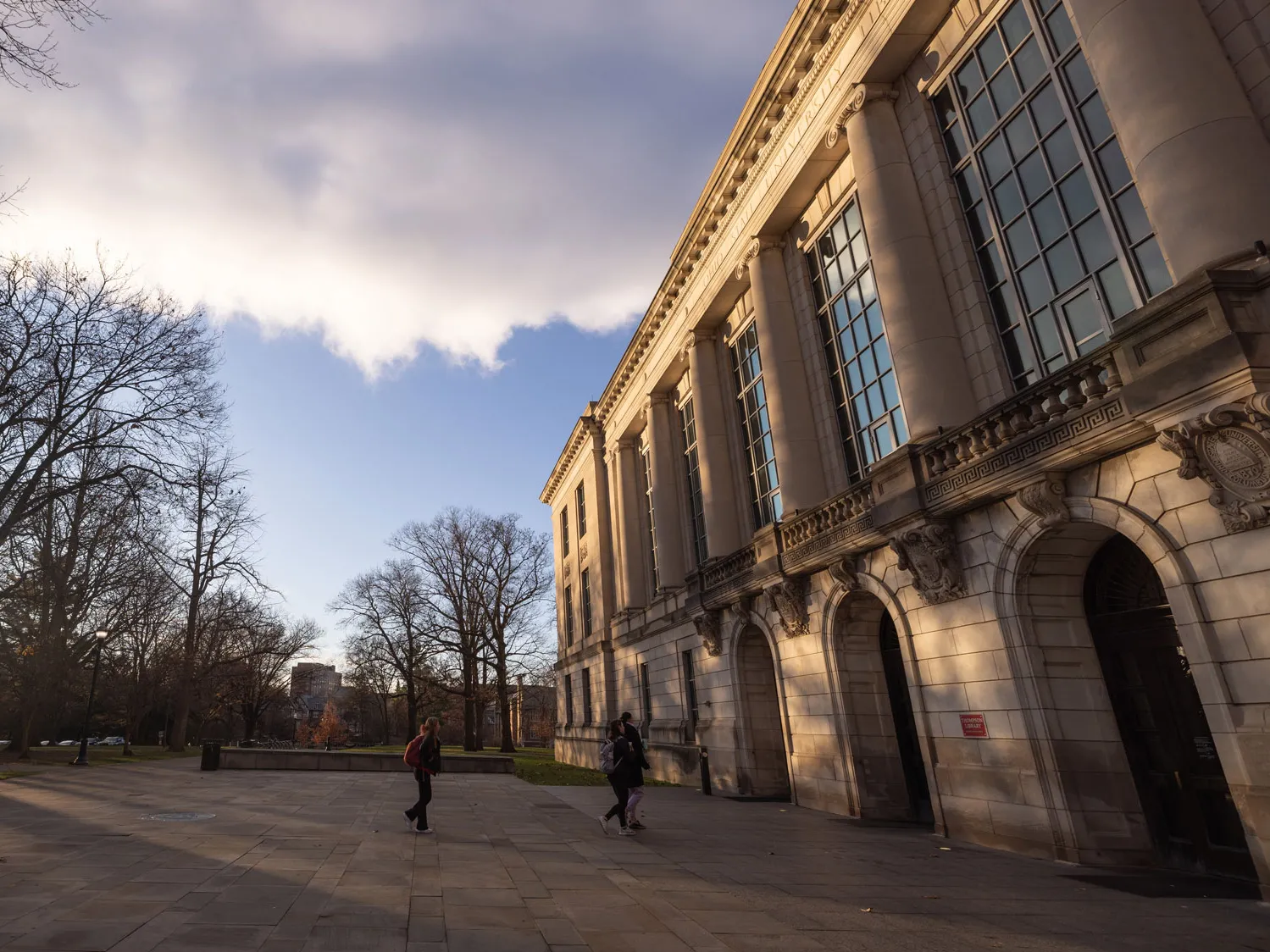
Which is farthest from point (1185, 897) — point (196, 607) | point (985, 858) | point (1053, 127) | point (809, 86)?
point (196, 607)

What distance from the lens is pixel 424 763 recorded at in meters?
11.5

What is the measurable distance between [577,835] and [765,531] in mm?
8868

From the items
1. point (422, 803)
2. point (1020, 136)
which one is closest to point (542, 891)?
point (422, 803)

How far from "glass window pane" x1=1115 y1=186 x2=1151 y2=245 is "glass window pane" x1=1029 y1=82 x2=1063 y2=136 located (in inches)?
77.2

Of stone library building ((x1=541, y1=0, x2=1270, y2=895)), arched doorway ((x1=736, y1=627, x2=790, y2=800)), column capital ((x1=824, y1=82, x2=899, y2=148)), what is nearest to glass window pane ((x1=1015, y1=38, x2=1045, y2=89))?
stone library building ((x1=541, y1=0, x2=1270, y2=895))

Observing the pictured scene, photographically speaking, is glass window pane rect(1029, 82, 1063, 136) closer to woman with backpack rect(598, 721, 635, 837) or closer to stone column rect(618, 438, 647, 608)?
woman with backpack rect(598, 721, 635, 837)

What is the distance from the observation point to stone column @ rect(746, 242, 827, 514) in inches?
680

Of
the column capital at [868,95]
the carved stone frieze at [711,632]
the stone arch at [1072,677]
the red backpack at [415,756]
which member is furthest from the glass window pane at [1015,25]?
the red backpack at [415,756]

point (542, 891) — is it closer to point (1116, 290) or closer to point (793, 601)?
point (793, 601)

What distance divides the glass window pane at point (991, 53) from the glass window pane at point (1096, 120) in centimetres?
247

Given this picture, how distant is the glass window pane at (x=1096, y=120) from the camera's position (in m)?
10.1

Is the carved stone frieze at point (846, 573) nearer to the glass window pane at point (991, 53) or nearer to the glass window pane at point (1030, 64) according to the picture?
the glass window pane at point (1030, 64)

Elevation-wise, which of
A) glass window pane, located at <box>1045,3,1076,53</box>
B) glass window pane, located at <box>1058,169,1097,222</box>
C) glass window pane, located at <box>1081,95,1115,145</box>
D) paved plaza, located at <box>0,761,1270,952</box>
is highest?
glass window pane, located at <box>1045,3,1076,53</box>

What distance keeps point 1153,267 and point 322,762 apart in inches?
1121
